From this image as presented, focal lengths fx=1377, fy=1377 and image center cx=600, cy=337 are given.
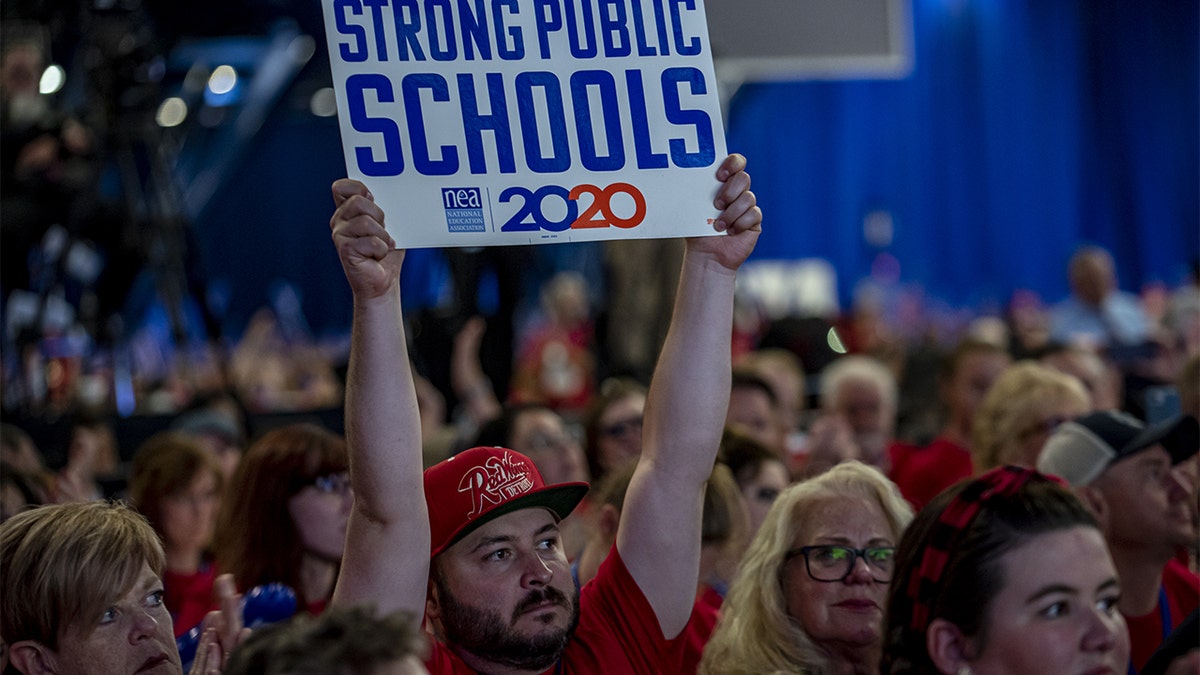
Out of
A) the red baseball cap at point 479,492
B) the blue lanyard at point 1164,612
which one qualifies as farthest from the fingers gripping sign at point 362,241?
the blue lanyard at point 1164,612

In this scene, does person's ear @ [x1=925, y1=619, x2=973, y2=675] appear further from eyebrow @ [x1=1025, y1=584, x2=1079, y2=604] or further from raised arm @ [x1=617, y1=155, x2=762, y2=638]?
raised arm @ [x1=617, y1=155, x2=762, y2=638]

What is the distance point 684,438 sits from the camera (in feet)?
7.89

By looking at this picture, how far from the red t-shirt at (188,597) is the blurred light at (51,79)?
113 inches

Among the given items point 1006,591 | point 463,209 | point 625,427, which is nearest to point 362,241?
point 463,209

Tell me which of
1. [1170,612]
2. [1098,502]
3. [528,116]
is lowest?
[1170,612]

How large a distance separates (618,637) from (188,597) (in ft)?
5.75

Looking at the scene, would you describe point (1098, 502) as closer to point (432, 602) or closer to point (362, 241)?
point (432, 602)

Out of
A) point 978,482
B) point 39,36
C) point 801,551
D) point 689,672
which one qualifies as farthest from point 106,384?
point 978,482

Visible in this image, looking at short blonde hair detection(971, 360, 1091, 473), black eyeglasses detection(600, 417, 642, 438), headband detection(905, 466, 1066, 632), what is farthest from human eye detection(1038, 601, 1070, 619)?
black eyeglasses detection(600, 417, 642, 438)

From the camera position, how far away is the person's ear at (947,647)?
1794mm

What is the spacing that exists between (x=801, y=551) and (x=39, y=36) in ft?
15.3

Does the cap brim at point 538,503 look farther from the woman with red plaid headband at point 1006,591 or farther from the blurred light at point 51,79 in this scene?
the blurred light at point 51,79

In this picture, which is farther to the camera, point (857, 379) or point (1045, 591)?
point (857, 379)

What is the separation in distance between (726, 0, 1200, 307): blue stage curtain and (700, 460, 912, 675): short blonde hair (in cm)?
1283
